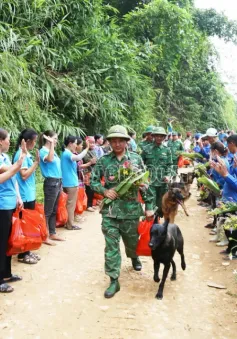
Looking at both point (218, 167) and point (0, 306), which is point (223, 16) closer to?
point (218, 167)

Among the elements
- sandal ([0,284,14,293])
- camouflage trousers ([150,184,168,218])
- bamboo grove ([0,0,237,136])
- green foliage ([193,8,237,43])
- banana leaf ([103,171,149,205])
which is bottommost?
sandal ([0,284,14,293])

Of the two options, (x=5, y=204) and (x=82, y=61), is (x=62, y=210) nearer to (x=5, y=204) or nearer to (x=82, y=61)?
(x=5, y=204)

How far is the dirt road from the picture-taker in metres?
3.19

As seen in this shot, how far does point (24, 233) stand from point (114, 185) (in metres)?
1.28

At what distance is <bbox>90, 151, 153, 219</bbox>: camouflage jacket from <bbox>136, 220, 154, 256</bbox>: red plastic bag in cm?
18

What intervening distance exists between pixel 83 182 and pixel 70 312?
4276 millimetres

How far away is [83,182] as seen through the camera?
299 inches

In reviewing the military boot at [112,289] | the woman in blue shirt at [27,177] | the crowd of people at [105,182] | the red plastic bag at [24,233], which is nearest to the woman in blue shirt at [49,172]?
the crowd of people at [105,182]

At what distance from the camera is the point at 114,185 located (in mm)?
4012

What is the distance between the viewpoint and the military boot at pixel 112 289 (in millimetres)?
3828

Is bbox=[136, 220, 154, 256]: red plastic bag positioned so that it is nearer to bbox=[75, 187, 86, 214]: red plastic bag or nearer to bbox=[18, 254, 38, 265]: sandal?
bbox=[18, 254, 38, 265]: sandal

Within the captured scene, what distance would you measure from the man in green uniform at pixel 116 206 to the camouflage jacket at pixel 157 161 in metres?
1.69

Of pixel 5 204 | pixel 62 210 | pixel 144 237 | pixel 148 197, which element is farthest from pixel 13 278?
pixel 62 210

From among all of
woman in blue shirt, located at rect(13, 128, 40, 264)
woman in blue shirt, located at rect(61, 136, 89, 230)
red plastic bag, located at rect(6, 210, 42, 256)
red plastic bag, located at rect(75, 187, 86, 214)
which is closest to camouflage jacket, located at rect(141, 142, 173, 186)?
woman in blue shirt, located at rect(61, 136, 89, 230)
